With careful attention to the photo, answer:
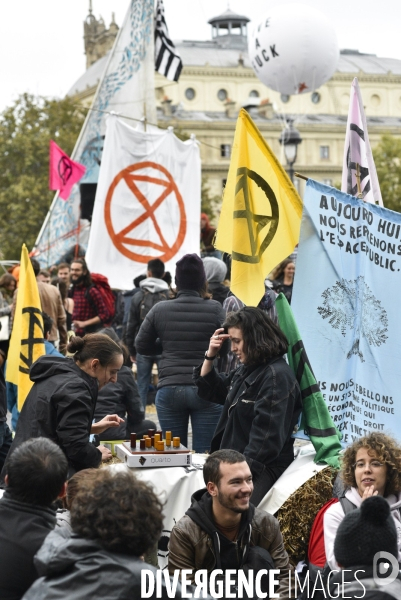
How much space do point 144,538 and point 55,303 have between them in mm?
7628

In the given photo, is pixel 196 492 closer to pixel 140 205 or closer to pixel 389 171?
pixel 140 205

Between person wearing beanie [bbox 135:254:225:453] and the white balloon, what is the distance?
973 centimetres

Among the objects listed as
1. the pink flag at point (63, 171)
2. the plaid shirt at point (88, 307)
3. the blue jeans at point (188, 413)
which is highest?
the pink flag at point (63, 171)

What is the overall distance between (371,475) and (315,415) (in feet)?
3.06

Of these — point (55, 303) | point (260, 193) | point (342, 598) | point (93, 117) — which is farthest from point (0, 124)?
point (342, 598)

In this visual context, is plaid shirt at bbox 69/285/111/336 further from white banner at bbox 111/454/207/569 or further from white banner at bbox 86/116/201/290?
white banner at bbox 111/454/207/569

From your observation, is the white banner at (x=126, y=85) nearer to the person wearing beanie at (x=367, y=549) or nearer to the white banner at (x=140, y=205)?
the white banner at (x=140, y=205)

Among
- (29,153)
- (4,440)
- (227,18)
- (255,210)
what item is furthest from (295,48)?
(227,18)

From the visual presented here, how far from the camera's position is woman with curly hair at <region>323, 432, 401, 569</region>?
510cm

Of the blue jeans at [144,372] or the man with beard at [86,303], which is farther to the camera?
the man with beard at [86,303]

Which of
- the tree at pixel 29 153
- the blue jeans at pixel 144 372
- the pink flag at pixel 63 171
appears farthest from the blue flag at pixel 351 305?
the tree at pixel 29 153

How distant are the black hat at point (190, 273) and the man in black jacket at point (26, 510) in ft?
12.2

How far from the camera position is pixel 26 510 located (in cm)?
421

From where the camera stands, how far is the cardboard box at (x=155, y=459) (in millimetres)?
5848
